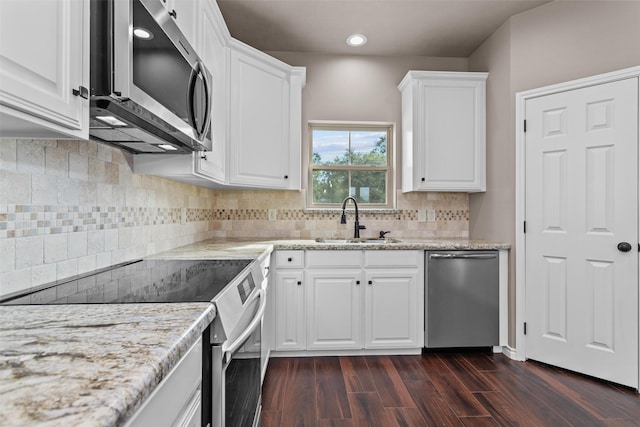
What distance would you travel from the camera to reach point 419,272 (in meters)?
2.72

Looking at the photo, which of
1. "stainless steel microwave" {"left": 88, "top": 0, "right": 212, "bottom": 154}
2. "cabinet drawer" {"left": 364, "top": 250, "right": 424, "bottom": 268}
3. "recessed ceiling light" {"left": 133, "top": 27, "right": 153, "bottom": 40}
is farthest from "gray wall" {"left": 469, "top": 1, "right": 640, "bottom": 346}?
"recessed ceiling light" {"left": 133, "top": 27, "right": 153, "bottom": 40}

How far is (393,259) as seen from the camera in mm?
2707

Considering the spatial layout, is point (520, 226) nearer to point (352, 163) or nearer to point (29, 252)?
point (352, 163)

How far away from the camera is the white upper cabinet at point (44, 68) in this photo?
69 centimetres

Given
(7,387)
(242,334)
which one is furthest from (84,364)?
(242,334)

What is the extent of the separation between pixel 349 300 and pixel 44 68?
7.62 feet

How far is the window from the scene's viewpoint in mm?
3443

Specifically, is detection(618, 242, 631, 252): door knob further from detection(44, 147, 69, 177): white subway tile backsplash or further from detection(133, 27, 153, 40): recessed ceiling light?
detection(44, 147, 69, 177): white subway tile backsplash

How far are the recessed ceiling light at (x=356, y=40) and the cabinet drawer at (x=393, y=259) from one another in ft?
6.23

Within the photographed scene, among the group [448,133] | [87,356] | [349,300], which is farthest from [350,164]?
[87,356]

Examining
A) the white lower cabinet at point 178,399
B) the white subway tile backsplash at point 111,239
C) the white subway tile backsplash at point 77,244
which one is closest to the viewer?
the white lower cabinet at point 178,399

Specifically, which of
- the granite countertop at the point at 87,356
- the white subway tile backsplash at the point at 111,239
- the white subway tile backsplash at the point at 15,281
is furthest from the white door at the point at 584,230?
the white subway tile backsplash at the point at 15,281

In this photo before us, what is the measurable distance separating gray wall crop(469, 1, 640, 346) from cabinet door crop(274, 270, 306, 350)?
1652 mm

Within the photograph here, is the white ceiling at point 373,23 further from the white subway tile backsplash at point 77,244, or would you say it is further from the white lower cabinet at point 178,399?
the white lower cabinet at point 178,399
